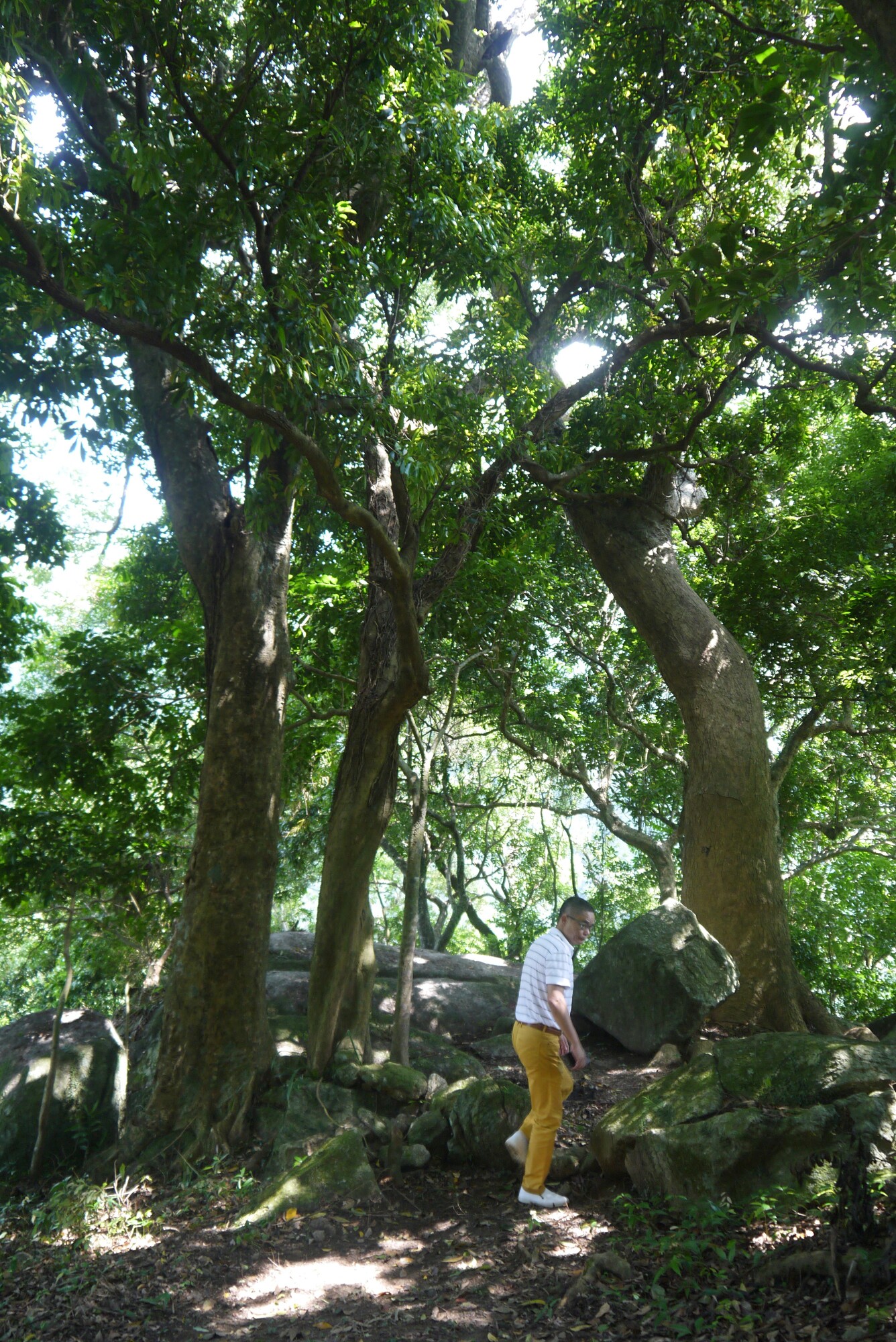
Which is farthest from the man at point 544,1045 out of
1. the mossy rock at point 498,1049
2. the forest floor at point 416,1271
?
the mossy rock at point 498,1049

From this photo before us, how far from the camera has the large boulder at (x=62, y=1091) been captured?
6625 millimetres

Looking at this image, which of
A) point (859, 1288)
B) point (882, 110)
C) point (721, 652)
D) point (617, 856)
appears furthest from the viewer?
point (617, 856)

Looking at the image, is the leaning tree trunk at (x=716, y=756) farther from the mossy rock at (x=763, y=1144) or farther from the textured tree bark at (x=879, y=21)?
the textured tree bark at (x=879, y=21)

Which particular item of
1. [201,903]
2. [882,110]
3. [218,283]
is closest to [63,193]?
[218,283]

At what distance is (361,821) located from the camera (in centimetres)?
732

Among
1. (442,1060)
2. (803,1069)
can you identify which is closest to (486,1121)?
(803,1069)

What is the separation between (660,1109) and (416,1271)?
5.25 ft

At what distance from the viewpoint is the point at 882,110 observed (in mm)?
3707

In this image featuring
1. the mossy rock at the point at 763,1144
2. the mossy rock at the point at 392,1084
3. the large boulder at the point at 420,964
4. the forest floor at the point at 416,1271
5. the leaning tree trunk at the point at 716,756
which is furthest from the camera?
the large boulder at the point at 420,964

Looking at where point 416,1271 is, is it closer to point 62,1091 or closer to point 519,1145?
point 519,1145

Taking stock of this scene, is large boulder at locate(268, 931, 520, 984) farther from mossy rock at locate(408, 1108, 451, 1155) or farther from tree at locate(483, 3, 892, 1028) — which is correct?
mossy rock at locate(408, 1108, 451, 1155)

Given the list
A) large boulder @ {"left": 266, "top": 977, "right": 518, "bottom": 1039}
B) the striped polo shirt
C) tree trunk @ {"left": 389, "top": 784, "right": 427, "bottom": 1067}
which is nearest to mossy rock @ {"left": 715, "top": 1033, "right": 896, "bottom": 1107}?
the striped polo shirt

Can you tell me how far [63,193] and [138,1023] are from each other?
29.0 feet

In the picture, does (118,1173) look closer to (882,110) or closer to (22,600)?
(22,600)
